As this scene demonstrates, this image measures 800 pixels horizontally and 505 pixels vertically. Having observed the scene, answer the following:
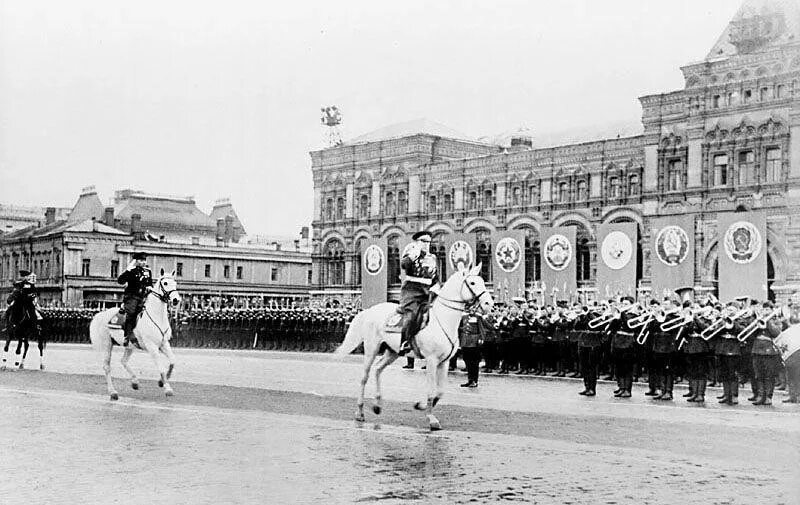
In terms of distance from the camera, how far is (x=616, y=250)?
1660 inches

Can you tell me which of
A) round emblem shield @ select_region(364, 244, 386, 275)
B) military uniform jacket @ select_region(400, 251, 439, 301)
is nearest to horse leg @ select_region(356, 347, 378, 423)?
military uniform jacket @ select_region(400, 251, 439, 301)

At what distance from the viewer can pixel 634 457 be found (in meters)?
10.1

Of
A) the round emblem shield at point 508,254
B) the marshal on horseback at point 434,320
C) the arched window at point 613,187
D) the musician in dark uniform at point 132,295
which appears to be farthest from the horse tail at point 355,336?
the arched window at point 613,187

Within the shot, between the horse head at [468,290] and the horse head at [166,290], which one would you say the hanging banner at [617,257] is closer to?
the horse head at [166,290]

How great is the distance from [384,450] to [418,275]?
3.24m

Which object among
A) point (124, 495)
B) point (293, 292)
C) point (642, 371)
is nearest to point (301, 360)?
point (642, 371)

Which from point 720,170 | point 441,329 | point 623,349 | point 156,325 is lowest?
point 623,349

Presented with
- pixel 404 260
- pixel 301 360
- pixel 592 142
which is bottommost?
pixel 301 360

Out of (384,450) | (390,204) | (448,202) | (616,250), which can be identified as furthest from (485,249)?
(384,450)

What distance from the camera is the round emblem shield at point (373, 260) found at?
52.8m

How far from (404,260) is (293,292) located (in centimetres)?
6199

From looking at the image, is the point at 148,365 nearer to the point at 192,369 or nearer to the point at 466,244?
the point at 192,369

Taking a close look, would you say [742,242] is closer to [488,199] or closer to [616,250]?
[616,250]

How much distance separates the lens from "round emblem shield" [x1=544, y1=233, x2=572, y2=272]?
→ 4403 cm
